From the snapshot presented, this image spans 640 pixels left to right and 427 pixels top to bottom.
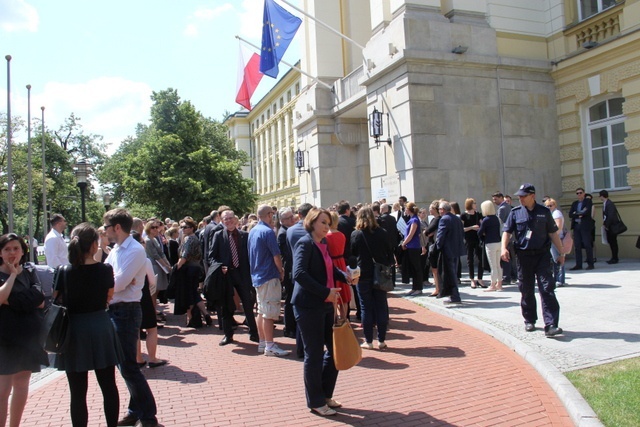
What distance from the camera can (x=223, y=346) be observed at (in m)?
7.82

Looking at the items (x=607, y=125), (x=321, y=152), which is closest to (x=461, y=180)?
(x=607, y=125)

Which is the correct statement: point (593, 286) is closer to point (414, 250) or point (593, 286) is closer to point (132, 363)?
point (414, 250)

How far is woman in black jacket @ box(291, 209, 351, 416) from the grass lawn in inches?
91.0

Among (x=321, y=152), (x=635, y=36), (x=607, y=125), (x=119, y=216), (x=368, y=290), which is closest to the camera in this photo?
(x=119, y=216)

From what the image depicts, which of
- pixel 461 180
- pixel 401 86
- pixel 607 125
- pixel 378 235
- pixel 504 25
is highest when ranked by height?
pixel 504 25

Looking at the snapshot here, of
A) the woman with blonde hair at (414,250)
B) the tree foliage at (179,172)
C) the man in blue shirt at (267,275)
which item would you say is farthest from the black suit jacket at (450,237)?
the tree foliage at (179,172)

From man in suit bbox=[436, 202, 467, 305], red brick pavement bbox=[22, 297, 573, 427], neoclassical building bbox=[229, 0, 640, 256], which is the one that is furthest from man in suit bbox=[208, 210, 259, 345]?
neoclassical building bbox=[229, 0, 640, 256]

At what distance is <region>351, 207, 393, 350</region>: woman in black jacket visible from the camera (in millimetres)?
6984

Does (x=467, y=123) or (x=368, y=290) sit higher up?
(x=467, y=123)

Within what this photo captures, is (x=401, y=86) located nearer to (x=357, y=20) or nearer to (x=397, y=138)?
(x=397, y=138)

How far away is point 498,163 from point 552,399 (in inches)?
467

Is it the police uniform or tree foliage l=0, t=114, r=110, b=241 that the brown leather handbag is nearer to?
the police uniform

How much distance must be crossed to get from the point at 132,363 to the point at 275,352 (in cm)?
287

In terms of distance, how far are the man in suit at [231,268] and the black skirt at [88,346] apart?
373 cm
